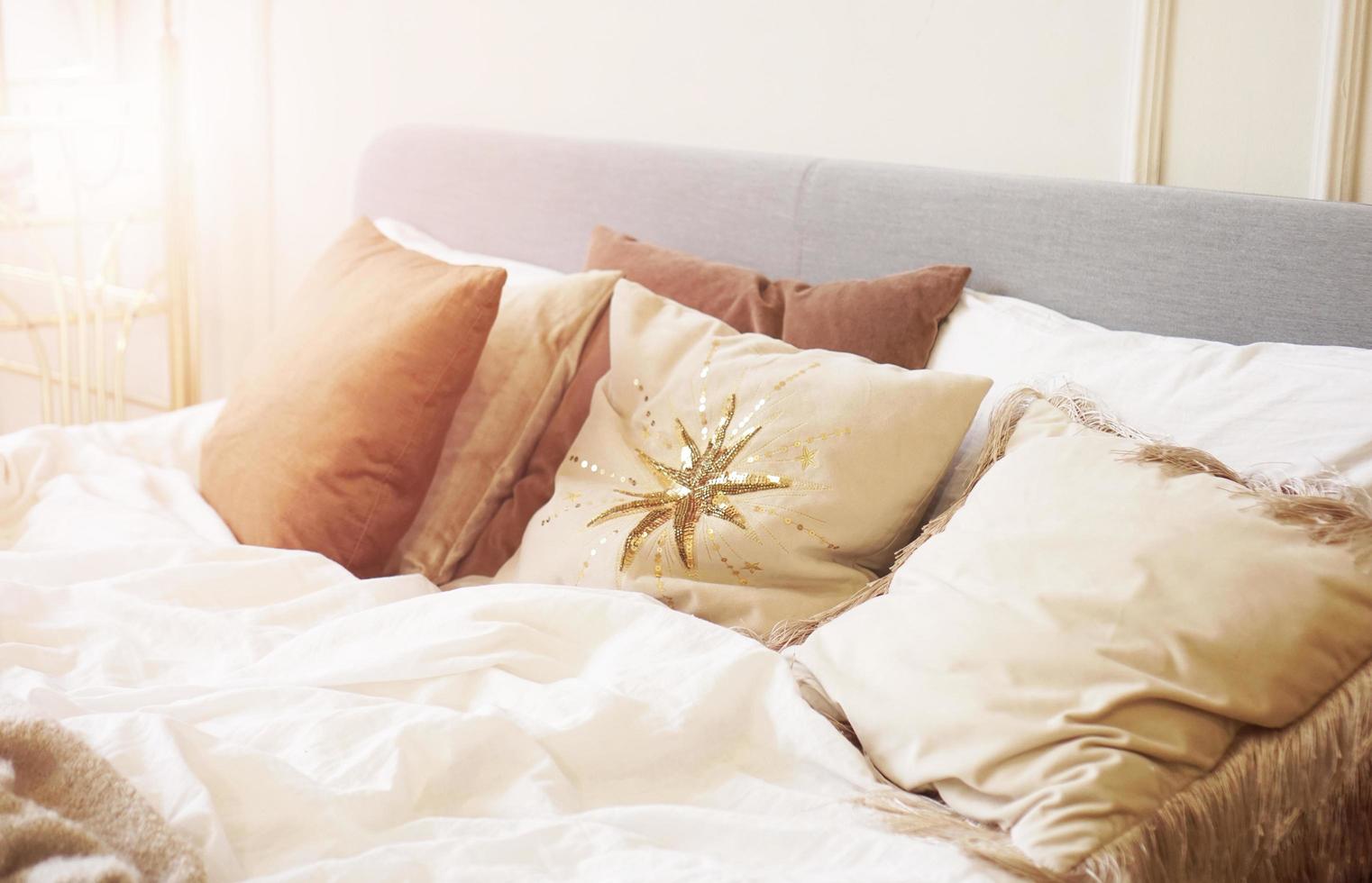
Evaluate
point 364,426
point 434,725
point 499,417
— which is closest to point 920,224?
point 499,417

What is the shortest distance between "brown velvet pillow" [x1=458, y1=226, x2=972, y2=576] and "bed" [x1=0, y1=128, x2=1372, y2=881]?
0.10 m

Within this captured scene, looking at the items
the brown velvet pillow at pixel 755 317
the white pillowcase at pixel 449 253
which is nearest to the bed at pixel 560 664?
the brown velvet pillow at pixel 755 317

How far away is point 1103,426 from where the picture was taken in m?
1.21

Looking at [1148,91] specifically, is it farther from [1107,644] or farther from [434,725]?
[434,725]

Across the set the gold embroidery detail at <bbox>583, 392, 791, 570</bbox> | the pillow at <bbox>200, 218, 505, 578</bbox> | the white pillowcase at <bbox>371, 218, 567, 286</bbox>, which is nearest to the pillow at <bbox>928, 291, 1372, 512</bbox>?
the gold embroidery detail at <bbox>583, 392, 791, 570</bbox>

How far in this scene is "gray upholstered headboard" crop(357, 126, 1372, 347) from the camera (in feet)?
4.25

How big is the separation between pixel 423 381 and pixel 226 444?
315mm

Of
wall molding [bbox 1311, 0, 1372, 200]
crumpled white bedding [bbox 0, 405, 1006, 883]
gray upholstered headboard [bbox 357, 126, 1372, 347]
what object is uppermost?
wall molding [bbox 1311, 0, 1372, 200]

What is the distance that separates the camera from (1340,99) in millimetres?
1373

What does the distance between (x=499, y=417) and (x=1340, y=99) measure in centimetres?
105

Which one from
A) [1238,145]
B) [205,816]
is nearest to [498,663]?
[205,816]

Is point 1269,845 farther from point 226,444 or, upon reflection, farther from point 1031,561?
point 226,444

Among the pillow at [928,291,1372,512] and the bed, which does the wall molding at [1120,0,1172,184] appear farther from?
the pillow at [928,291,1372,512]

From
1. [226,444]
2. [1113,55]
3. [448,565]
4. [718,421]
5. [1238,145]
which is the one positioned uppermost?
[1113,55]
